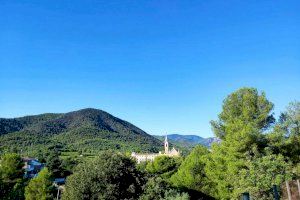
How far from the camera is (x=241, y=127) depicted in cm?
2483

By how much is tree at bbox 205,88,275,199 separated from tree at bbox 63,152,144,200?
683cm

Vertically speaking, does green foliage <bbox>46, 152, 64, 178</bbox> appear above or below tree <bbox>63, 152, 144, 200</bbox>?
above

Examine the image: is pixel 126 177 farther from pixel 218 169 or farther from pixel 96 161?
pixel 218 169

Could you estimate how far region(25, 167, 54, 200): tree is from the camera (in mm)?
36678

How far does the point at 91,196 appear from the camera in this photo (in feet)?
76.5

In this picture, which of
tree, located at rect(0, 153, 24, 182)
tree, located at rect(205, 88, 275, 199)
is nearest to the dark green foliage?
tree, located at rect(0, 153, 24, 182)

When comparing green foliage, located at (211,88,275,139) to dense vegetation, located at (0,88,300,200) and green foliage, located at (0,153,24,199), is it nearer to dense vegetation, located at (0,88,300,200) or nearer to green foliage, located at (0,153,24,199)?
dense vegetation, located at (0,88,300,200)

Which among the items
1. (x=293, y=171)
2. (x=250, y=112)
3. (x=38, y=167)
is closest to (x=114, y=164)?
(x=250, y=112)

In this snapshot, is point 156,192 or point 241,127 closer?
point 156,192

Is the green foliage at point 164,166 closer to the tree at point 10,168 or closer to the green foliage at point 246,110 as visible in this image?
the tree at point 10,168

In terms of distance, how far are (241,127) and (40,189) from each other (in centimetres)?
2323

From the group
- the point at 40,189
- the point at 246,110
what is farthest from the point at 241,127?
the point at 40,189

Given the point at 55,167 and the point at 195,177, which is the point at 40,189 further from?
the point at 55,167

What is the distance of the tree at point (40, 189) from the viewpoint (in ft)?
120
